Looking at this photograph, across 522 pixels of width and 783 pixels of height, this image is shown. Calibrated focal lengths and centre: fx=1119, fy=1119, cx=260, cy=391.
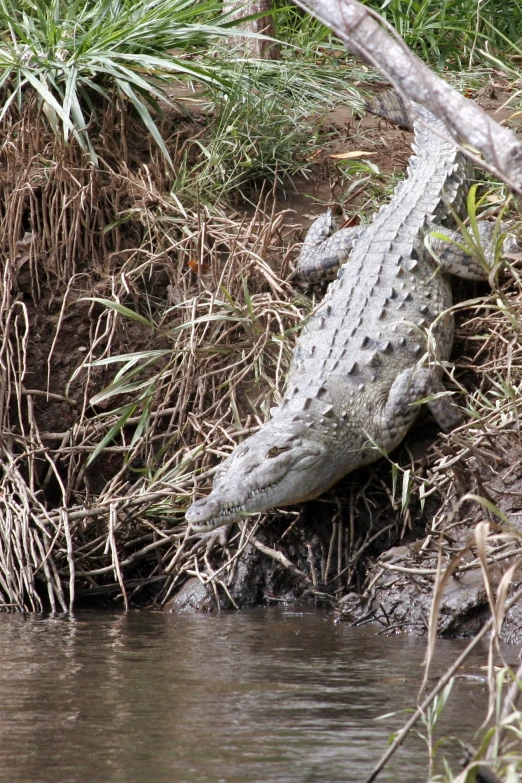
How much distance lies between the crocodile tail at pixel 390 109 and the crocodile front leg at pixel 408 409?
105 inches

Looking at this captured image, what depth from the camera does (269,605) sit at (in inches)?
183

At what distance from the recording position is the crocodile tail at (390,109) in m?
6.77

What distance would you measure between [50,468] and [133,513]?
1.78 ft

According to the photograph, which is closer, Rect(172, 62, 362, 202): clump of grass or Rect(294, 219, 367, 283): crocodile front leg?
Rect(294, 219, 367, 283): crocodile front leg

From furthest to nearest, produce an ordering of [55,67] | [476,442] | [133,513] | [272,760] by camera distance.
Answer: [55,67] → [133,513] → [476,442] → [272,760]

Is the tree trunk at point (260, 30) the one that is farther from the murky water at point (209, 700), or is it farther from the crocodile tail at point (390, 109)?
the murky water at point (209, 700)

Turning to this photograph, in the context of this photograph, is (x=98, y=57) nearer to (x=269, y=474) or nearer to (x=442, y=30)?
(x=442, y=30)

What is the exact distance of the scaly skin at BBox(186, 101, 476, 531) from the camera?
4.34 metres

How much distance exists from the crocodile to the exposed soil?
0.20 meters

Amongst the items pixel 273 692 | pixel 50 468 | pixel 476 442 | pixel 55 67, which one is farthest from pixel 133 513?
pixel 55 67

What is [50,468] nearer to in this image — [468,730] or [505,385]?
[505,385]

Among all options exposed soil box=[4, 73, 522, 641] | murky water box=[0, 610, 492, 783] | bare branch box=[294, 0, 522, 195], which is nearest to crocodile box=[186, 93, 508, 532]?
exposed soil box=[4, 73, 522, 641]

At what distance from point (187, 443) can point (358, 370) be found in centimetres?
100

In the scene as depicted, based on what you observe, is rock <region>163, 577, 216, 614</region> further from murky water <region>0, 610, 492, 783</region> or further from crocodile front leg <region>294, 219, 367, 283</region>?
crocodile front leg <region>294, 219, 367, 283</region>
